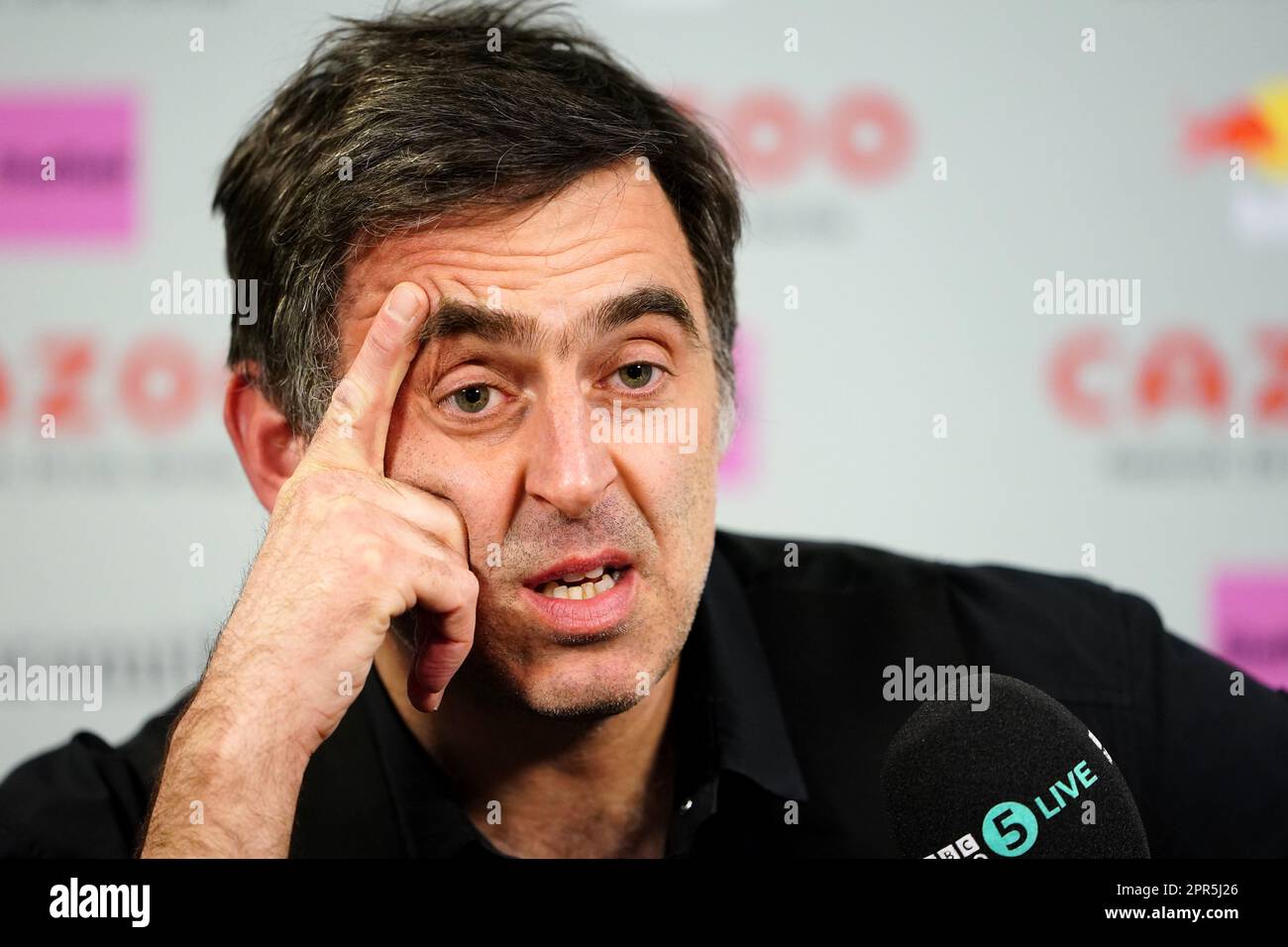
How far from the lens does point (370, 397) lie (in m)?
1.68

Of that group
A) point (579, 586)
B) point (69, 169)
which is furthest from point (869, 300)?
point (69, 169)

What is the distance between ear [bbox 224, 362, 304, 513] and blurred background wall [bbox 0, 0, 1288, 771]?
33.3 inches

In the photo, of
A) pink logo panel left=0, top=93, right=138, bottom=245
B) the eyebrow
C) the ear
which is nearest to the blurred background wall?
pink logo panel left=0, top=93, right=138, bottom=245

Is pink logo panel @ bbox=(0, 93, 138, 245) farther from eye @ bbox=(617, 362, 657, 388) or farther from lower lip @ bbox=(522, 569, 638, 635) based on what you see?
lower lip @ bbox=(522, 569, 638, 635)

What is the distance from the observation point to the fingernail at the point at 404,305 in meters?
1.70

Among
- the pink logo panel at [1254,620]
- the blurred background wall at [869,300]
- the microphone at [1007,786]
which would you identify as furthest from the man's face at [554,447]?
→ the pink logo panel at [1254,620]

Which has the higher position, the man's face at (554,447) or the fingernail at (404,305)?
the fingernail at (404,305)

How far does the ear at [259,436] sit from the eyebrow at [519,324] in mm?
378

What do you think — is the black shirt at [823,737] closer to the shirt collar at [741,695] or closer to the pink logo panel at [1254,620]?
the shirt collar at [741,695]

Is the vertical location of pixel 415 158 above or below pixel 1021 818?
above

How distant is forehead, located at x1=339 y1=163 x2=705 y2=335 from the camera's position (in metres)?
1.73

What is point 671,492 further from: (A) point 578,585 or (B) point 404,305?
(B) point 404,305

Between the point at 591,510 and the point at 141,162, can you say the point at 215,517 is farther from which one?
the point at 591,510

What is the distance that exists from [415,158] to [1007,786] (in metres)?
1.02
